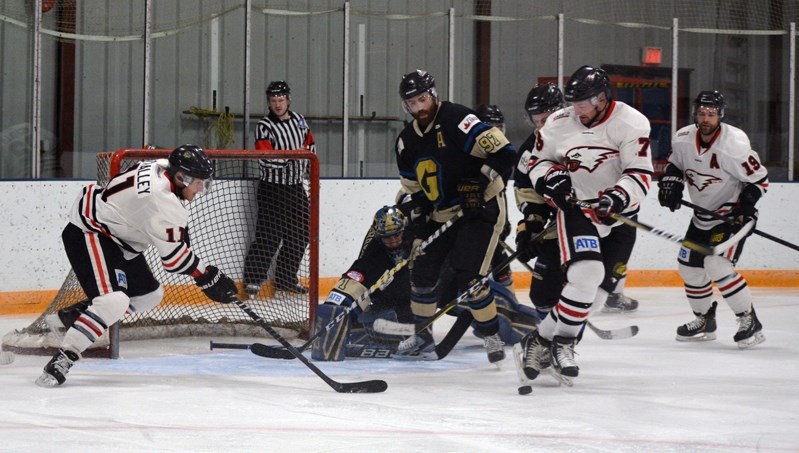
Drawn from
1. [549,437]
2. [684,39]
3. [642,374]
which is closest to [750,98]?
[684,39]

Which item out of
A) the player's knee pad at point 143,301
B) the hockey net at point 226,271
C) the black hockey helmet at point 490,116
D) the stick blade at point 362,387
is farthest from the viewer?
the black hockey helmet at point 490,116

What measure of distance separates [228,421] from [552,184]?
1261 mm

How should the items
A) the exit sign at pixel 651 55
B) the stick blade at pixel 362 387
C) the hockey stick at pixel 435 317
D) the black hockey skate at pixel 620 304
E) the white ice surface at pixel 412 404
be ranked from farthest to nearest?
the exit sign at pixel 651 55
the black hockey skate at pixel 620 304
the hockey stick at pixel 435 317
the stick blade at pixel 362 387
the white ice surface at pixel 412 404

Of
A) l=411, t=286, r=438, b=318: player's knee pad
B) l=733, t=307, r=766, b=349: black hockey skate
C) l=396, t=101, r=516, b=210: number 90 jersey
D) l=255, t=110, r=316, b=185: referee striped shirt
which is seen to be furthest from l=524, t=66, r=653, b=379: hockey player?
l=255, t=110, r=316, b=185: referee striped shirt

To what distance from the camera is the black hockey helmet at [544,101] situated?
452cm

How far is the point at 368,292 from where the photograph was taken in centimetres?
425

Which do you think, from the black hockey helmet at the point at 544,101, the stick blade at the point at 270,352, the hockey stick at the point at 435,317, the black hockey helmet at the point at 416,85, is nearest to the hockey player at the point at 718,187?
the black hockey helmet at the point at 544,101

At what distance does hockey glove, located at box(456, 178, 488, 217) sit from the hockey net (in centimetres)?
86

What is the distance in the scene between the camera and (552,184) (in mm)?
3650

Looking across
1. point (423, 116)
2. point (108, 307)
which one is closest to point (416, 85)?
point (423, 116)

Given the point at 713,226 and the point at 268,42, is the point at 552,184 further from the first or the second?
the point at 268,42

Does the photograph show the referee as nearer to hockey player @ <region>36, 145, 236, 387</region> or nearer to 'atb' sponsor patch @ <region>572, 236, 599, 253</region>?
hockey player @ <region>36, 145, 236, 387</region>

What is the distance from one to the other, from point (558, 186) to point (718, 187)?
4.33 ft

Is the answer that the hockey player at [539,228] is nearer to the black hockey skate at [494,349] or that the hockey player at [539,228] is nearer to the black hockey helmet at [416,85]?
the black hockey skate at [494,349]
